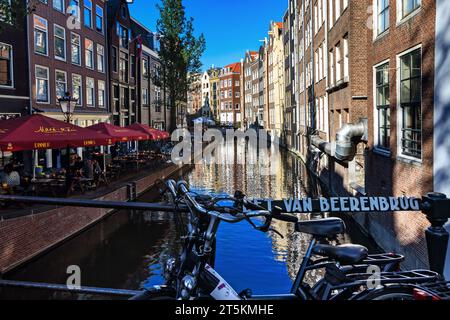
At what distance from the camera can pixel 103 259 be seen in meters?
11.1

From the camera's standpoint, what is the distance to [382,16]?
37.6 ft

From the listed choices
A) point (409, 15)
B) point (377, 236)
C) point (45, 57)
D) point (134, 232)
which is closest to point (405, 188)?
point (377, 236)

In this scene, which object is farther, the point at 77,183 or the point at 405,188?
the point at 77,183

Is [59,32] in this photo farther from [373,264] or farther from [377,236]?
[373,264]

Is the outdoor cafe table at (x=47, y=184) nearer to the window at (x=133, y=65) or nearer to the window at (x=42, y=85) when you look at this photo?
the window at (x=42, y=85)

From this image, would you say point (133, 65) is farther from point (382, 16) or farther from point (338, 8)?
point (382, 16)

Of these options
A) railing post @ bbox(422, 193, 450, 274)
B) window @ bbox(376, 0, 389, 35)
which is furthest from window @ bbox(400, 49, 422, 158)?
railing post @ bbox(422, 193, 450, 274)

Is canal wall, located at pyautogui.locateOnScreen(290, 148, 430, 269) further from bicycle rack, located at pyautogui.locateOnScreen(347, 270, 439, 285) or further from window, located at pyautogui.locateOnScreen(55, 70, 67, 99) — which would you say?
→ window, located at pyautogui.locateOnScreen(55, 70, 67, 99)

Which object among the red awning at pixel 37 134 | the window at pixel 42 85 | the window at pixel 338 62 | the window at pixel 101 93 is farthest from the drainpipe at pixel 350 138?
the window at pixel 101 93

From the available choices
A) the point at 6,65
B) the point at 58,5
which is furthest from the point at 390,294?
the point at 58,5

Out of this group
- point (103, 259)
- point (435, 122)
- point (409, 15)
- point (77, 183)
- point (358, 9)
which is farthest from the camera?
point (358, 9)

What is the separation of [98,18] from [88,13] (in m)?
1.83
